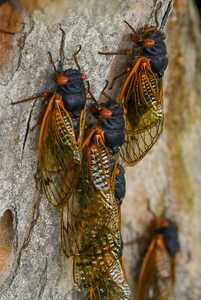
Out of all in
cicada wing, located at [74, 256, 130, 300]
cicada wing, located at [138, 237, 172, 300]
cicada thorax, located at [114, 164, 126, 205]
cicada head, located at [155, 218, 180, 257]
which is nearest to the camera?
cicada wing, located at [74, 256, 130, 300]

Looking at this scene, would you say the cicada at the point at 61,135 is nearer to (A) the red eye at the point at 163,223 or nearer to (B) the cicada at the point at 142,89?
(B) the cicada at the point at 142,89

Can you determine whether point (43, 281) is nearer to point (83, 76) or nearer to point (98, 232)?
point (98, 232)

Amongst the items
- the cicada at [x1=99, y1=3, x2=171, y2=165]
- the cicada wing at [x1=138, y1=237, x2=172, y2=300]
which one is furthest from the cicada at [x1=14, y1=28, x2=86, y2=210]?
the cicada wing at [x1=138, y1=237, x2=172, y2=300]

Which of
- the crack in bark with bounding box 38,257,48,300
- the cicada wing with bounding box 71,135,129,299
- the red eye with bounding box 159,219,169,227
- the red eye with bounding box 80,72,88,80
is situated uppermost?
the red eye with bounding box 80,72,88,80

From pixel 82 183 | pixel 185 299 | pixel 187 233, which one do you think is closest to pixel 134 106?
pixel 82 183

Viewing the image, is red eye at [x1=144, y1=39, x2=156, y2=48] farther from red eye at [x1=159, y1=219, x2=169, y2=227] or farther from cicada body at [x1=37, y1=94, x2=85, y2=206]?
red eye at [x1=159, y1=219, x2=169, y2=227]

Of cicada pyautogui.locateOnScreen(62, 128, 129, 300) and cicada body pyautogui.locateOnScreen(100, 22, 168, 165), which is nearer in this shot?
cicada pyautogui.locateOnScreen(62, 128, 129, 300)

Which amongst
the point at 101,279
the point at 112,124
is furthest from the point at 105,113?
the point at 101,279
